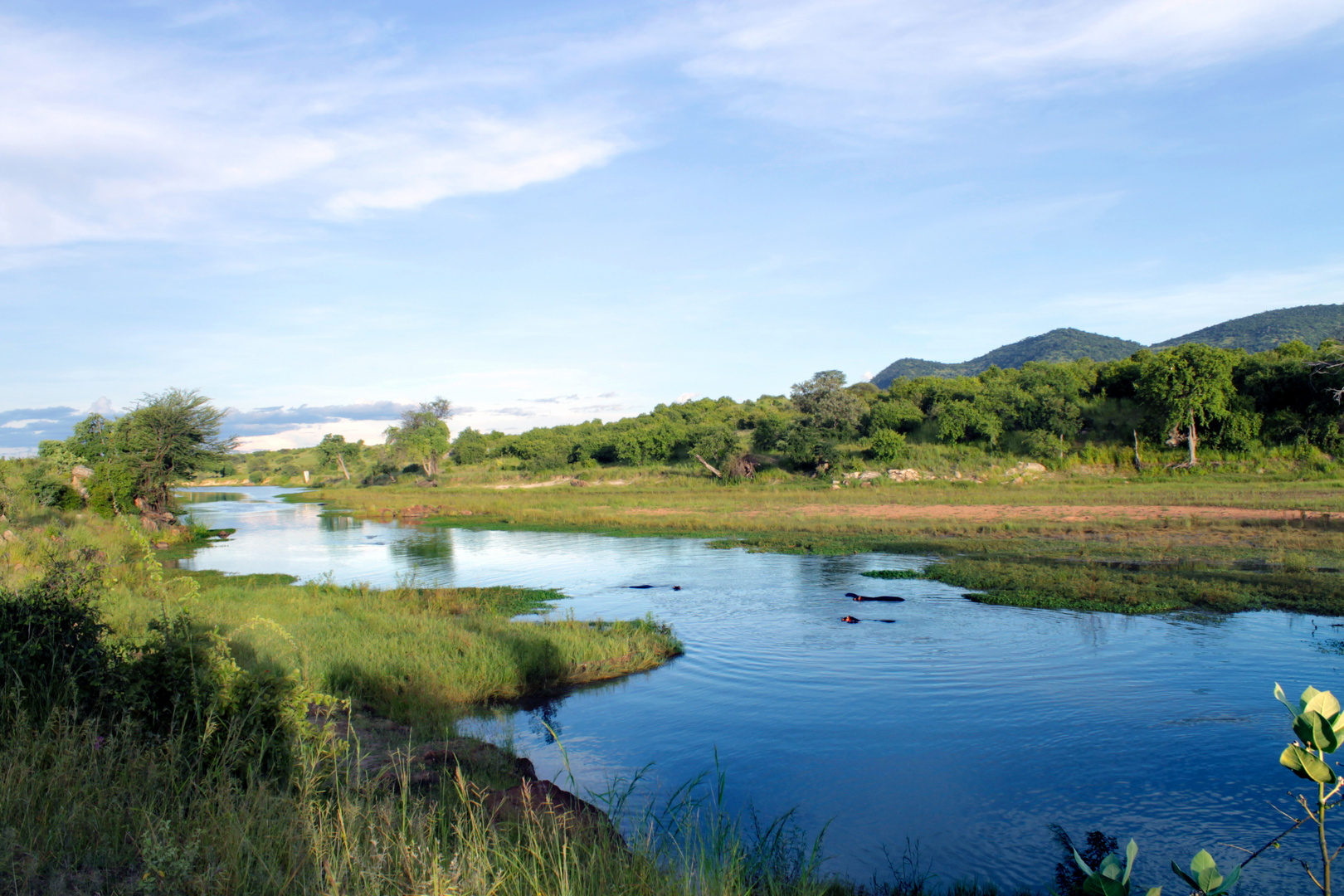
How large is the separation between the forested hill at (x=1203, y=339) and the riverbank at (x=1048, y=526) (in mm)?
62209

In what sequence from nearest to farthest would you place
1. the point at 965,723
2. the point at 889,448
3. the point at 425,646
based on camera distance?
the point at 965,723 → the point at 425,646 → the point at 889,448

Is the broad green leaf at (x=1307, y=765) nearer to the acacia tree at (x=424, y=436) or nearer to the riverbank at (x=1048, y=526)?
the riverbank at (x=1048, y=526)

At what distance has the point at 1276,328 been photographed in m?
121

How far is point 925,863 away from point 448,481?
70.3 meters

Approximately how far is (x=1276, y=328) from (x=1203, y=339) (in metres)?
11.2

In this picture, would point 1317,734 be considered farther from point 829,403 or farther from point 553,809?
point 829,403

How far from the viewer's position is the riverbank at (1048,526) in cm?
1609

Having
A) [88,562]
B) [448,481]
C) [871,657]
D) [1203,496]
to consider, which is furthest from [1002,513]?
[448,481]

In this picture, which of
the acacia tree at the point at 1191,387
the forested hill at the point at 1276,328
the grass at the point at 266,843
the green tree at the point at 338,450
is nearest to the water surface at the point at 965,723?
the grass at the point at 266,843

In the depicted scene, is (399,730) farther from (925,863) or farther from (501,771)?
(925,863)

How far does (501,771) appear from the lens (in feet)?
23.8

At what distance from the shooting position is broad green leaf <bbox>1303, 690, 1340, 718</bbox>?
2.09 metres

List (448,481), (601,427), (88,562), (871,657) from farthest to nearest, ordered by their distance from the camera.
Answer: (601,427) < (448,481) < (871,657) < (88,562)

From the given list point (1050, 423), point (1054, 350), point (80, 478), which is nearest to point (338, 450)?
point (80, 478)
